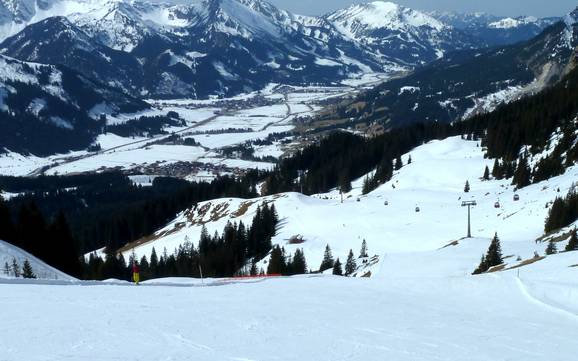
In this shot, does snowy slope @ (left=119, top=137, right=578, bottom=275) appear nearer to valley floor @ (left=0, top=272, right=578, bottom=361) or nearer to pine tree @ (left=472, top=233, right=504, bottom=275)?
pine tree @ (left=472, top=233, right=504, bottom=275)

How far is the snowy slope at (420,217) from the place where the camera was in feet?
151

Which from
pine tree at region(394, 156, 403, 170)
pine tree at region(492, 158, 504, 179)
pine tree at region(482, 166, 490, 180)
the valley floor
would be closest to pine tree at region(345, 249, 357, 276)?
the valley floor

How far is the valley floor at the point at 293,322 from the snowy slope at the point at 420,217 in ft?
47.2

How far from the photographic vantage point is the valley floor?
13133mm

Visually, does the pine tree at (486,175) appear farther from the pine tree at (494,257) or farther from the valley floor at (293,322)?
the valley floor at (293,322)

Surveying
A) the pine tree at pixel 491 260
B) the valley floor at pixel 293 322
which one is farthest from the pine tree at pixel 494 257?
the valley floor at pixel 293 322

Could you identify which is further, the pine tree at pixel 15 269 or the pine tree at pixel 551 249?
the pine tree at pixel 551 249

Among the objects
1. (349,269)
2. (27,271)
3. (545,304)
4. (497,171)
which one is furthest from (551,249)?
(497,171)

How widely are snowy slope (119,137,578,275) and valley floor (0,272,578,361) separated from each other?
47.2 feet

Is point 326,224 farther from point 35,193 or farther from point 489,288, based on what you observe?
point 35,193

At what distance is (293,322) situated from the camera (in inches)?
658

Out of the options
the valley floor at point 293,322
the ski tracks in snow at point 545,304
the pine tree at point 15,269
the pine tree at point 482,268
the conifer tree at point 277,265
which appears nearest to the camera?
the valley floor at point 293,322

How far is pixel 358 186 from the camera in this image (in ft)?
402

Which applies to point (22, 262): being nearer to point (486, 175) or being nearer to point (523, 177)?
point (523, 177)
